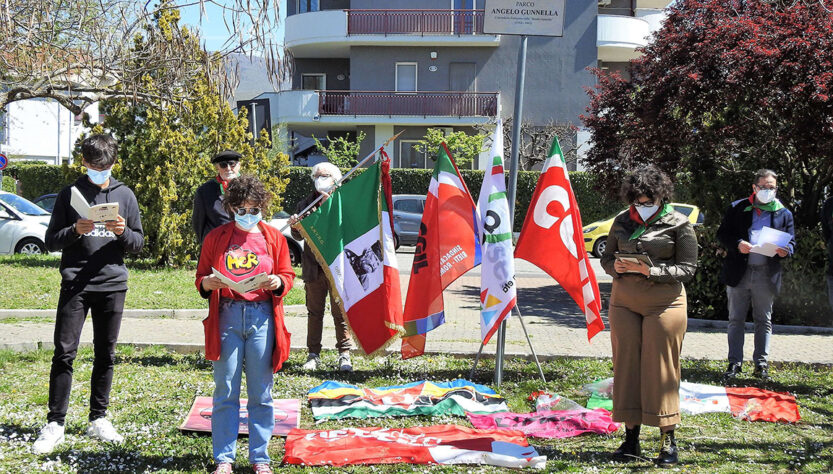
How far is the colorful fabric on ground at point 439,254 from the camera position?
7.84 meters

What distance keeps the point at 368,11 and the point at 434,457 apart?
105 ft

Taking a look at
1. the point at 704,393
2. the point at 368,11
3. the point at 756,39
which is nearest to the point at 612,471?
the point at 704,393

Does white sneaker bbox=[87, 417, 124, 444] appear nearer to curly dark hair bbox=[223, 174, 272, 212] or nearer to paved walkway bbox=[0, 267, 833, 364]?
curly dark hair bbox=[223, 174, 272, 212]

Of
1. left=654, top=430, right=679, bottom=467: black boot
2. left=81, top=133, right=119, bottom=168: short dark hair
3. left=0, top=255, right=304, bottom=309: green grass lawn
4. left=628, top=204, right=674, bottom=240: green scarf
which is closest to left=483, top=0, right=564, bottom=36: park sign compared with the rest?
left=628, top=204, right=674, bottom=240: green scarf

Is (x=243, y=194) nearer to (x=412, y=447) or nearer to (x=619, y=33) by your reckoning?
(x=412, y=447)

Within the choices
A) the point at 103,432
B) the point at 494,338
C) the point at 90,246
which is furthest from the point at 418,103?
the point at 103,432

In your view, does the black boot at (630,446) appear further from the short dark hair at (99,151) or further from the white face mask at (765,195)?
the short dark hair at (99,151)

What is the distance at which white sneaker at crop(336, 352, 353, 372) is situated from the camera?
8.28 m

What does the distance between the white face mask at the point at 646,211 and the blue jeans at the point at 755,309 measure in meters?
3.00

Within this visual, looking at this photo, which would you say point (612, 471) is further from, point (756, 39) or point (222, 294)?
point (756, 39)

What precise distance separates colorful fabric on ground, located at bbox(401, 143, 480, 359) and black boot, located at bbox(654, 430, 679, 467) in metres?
2.61

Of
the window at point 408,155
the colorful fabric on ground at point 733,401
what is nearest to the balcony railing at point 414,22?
the window at point 408,155

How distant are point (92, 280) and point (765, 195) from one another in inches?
245

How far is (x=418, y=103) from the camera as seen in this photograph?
35469mm
